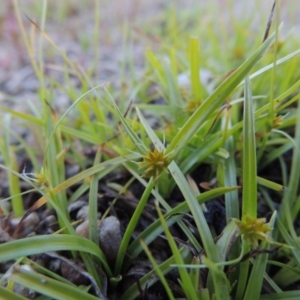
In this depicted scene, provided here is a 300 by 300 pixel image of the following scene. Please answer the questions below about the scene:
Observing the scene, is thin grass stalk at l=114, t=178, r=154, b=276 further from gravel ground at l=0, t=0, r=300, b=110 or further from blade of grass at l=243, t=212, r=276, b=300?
gravel ground at l=0, t=0, r=300, b=110

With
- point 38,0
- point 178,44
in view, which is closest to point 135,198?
point 178,44

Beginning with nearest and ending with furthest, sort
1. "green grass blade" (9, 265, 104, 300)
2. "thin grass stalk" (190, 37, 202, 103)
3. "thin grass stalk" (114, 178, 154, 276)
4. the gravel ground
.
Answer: "green grass blade" (9, 265, 104, 300)
"thin grass stalk" (114, 178, 154, 276)
"thin grass stalk" (190, 37, 202, 103)
the gravel ground

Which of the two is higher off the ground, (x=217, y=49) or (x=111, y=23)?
(x=111, y=23)

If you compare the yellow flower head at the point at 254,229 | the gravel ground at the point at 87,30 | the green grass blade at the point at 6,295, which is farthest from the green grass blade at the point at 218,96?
the gravel ground at the point at 87,30

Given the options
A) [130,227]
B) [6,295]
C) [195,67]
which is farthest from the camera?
[195,67]

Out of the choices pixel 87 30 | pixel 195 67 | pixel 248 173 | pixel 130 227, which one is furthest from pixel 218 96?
pixel 87 30

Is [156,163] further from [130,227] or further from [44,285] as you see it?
[44,285]

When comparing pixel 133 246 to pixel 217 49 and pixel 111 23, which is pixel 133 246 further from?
pixel 111 23

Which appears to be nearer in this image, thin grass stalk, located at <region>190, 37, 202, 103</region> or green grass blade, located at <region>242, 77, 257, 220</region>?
green grass blade, located at <region>242, 77, 257, 220</region>

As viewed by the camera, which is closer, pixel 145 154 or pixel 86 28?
pixel 145 154

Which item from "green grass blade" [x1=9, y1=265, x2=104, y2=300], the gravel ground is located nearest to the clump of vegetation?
"green grass blade" [x1=9, y1=265, x2=104, y2=300]

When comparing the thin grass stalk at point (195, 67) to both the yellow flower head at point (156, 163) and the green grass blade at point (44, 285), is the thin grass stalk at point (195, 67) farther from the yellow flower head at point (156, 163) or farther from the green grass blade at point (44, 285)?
the green grass blade at point (44, 285)
